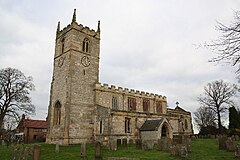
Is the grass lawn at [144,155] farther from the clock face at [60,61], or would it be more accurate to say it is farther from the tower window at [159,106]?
the tower window at [159,106]

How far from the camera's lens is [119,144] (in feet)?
73.8

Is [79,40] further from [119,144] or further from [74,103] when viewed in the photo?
[119,144]

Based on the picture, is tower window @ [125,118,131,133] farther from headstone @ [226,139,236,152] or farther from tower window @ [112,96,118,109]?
headstone @ [226,139,236,152]

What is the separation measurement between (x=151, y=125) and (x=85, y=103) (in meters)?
8.51

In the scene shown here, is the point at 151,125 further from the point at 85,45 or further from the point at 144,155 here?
the point at 85,45

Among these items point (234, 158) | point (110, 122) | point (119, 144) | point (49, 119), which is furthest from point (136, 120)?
point (234, 158)

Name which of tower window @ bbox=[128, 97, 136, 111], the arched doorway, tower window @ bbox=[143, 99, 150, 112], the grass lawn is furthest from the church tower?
tower window @ bbox=[143, 99, 150, 112]

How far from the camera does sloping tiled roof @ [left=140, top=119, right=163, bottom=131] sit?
26.7 meters

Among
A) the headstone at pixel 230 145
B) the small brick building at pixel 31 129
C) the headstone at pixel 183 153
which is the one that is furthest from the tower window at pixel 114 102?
the small brick building at pixel 31 129

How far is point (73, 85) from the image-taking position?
88.4 feet

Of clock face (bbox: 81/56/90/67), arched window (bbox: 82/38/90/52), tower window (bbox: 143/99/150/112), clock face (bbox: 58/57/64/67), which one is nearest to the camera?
clock face (bbox: 81/56/90/67)

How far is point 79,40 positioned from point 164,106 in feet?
60.6

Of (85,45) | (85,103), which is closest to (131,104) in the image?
(85,103)

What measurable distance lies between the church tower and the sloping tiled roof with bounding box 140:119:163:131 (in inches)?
255
